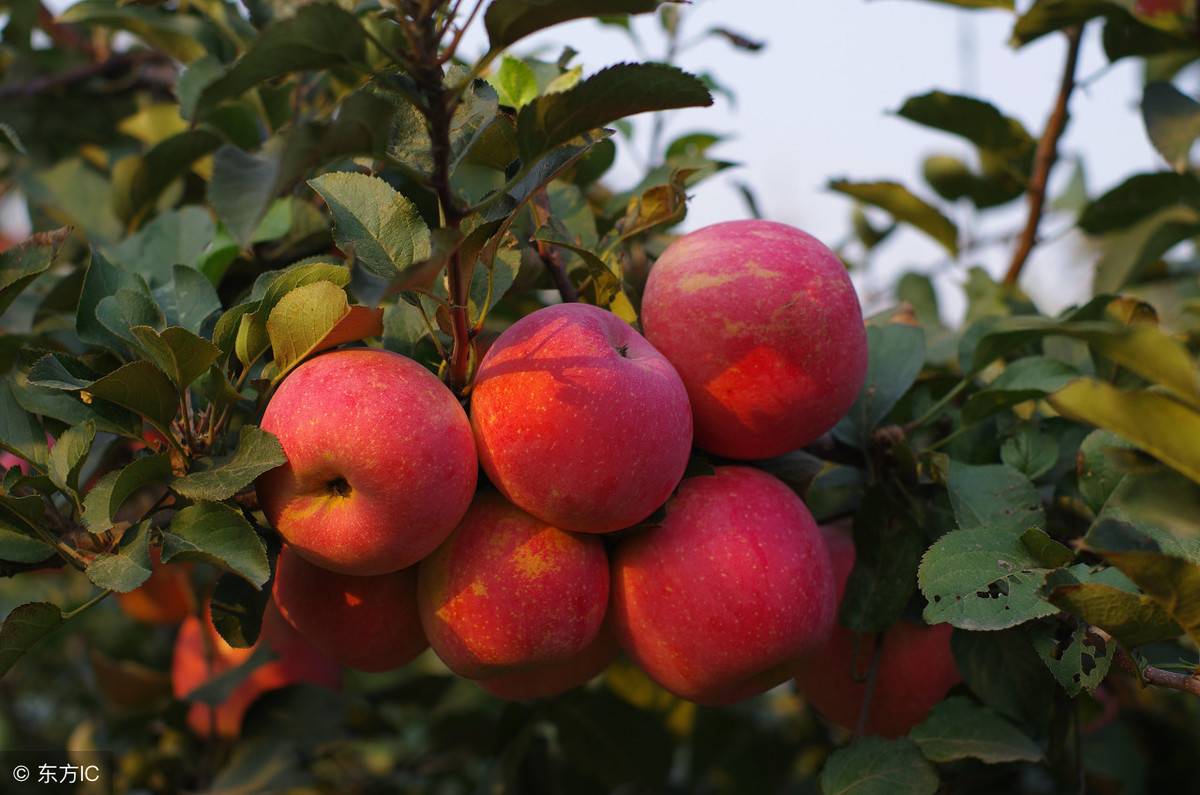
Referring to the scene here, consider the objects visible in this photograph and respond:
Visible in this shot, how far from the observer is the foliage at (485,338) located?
2.55 ft

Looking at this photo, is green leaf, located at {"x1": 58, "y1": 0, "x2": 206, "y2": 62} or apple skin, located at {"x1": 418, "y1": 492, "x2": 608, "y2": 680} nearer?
apple skin, located at {"x1": 418, "y1": 492, "x2": 608, "y2": 680}

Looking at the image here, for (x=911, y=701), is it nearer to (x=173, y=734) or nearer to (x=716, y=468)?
(x=716, y=468)

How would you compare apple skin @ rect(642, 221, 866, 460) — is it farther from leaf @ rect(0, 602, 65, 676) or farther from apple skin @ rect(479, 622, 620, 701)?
leaf @ rect(0, 602, 65, 676)

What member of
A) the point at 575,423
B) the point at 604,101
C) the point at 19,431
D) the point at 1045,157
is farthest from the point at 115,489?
the point at 1045,157

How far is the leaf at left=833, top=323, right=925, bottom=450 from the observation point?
1209 millimetres

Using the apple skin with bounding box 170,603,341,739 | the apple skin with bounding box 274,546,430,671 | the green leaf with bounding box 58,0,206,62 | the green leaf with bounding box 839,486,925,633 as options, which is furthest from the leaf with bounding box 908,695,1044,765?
the green leaf with bounding box 58,0,206,62

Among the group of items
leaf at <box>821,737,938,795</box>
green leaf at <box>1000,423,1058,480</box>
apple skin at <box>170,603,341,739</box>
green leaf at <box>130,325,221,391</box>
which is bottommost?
apple skin at <box>170,603,341,739</box>

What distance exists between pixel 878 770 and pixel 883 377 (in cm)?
46

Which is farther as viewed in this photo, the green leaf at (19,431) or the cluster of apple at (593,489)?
the green leaf at (19,431)

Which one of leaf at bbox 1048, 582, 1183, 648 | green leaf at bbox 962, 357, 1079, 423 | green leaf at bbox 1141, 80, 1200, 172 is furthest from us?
green leaf at bbox 1141, 80, 1200, 172

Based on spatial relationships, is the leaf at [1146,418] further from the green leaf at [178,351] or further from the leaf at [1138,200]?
the leaf at [1138,200]

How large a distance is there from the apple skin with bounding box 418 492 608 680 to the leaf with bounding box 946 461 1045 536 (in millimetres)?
393

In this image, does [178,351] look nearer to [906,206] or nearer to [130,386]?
[130,386]

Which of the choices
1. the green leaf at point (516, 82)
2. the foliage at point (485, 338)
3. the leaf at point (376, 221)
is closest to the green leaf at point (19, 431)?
the foliage at point (485, 338)
